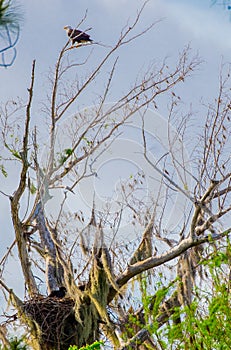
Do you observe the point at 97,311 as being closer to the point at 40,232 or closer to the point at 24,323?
the point at 24,323

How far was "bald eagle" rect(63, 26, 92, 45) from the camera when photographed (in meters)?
8.59

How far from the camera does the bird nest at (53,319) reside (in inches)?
268

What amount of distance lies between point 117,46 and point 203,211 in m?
2.96

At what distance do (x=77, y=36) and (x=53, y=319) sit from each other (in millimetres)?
3468

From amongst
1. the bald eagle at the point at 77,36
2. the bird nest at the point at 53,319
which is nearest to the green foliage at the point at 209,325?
the bird nest at the point at 53,319

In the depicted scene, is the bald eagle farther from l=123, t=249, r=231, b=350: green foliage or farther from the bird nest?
l=123, t=249, r=231, b=350: green foliage

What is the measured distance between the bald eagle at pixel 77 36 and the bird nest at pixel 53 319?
3.23 meters

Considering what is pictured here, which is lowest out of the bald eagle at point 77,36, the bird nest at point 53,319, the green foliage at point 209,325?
the green foliage at point 209,325

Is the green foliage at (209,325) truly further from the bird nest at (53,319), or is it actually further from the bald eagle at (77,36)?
the bald eagle at (77,36)

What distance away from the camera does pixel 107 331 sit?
23.7 feet

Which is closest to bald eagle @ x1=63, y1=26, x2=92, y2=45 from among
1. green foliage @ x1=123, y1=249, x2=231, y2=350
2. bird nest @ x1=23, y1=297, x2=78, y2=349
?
bird nest @ x1=23, y1=297, x2=78, y2=349

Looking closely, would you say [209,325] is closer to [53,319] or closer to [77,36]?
[53,319]

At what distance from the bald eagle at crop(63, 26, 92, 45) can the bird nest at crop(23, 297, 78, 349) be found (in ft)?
10.6

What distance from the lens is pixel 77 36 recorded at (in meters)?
8.57
